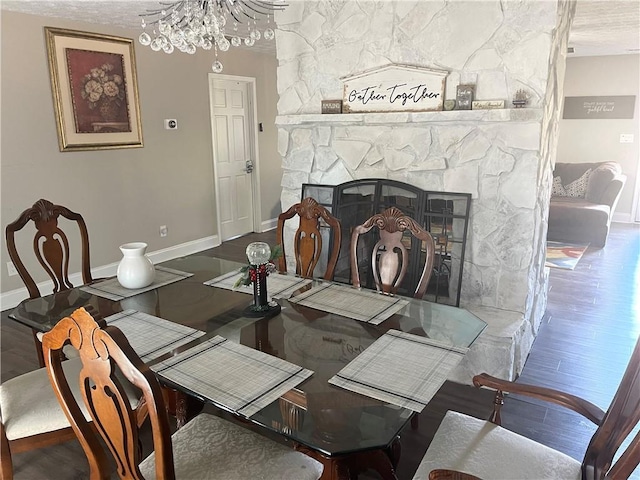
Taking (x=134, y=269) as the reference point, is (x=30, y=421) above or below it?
below

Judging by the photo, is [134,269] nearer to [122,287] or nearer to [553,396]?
[122,287]

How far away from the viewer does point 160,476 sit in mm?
1205

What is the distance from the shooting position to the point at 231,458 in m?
1.48

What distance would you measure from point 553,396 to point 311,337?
31.3 inches

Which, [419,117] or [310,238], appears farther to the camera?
[419,117]

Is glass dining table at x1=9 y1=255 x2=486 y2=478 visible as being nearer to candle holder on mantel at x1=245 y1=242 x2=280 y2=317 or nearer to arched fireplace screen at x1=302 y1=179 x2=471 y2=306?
candle holder on mantel at x1=245 y1=242 x2=280 y2=317

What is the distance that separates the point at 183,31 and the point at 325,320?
152 cm

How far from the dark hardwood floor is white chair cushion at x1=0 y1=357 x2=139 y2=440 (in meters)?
0.46

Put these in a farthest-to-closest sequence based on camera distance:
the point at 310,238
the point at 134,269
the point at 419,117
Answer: the point at 419,117, the point at 310,238, the point at 134,269

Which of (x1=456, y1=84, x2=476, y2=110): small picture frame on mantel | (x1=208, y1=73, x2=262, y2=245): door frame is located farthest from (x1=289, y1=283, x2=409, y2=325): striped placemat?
(x1=208, y1=73, x2=262, y2=245): door frame

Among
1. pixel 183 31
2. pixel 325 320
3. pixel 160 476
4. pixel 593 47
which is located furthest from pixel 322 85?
pixel 593 47

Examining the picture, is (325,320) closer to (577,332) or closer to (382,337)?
(382,337)

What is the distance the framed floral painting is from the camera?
13.1 ft

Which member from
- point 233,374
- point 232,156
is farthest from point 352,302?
point 232,156
